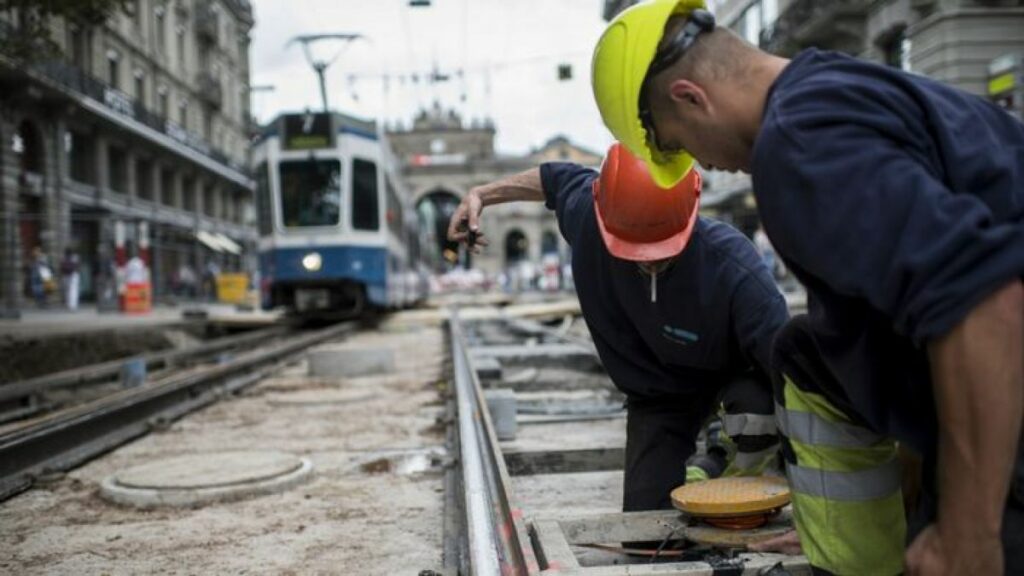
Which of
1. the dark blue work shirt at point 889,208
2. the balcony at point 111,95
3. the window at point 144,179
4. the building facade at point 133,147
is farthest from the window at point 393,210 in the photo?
the window at point 144,179

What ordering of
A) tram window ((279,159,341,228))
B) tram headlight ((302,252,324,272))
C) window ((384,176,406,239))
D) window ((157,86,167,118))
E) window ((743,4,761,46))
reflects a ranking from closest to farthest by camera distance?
1. tram headlight ((302,252,324,272))
2. tram window ((279,159,341,228))
3. window ((384,176,406,239))
4. window ((743,4,761,46))
5. window ((157,86,167,118))

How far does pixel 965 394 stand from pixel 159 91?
42973 mm

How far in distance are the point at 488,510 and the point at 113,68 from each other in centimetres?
3670

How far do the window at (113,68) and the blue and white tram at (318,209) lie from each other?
21520 millimetres

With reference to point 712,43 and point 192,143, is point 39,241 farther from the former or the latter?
point 712,43

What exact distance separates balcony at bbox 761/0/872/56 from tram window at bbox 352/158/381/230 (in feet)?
42.6

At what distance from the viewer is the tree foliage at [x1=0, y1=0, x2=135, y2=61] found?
10.1m

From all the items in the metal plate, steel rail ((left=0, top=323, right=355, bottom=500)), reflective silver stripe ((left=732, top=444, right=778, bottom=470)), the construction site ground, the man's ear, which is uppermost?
the man's ear

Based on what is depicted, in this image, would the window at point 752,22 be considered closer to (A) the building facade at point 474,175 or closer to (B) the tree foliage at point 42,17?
(B) the tree foliage at point 42,17

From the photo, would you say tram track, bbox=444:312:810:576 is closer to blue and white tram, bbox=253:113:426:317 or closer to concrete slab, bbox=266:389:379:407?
concrete slab, bbox=266:389:379:407

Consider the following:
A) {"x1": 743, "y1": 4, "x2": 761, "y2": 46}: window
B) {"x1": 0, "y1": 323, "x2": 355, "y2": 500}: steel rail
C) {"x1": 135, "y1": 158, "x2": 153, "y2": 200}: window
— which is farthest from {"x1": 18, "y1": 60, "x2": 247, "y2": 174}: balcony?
{"x1": 743, "y1": 4, "x2": 761, "y2": 46}: window

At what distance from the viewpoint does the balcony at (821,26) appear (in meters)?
23.3

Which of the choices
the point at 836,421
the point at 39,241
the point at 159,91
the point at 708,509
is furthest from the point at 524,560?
the point at 159,91

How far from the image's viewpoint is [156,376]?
10.5 meters
